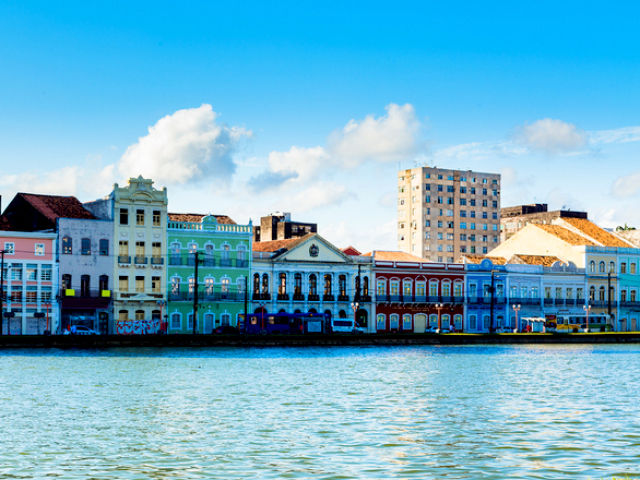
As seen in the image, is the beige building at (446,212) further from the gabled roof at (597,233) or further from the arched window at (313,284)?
the arched window at (313,284)

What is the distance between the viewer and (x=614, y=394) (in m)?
39.8

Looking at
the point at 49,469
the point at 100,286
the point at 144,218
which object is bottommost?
the point at 49,469

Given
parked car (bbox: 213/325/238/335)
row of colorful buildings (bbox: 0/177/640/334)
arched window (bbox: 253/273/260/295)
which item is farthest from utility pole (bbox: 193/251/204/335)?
arched window (bbox: 253/273/260/295)

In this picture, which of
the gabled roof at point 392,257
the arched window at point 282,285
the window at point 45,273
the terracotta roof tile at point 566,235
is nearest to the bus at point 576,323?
the terracotta roof tile at point 566,235

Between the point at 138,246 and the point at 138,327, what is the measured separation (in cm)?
760

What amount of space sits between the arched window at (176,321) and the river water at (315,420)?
32.2m

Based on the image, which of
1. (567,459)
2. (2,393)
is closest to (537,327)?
(2,393)

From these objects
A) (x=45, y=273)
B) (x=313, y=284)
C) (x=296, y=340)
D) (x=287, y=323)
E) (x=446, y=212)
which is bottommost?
(x=296, y=340)

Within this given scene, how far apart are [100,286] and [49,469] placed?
65.9m

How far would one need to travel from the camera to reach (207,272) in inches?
3639

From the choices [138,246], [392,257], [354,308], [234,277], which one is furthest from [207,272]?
[392,257]

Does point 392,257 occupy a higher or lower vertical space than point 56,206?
lower

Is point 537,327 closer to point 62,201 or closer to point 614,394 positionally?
point 62,201

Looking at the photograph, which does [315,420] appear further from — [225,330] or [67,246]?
[67,246]
